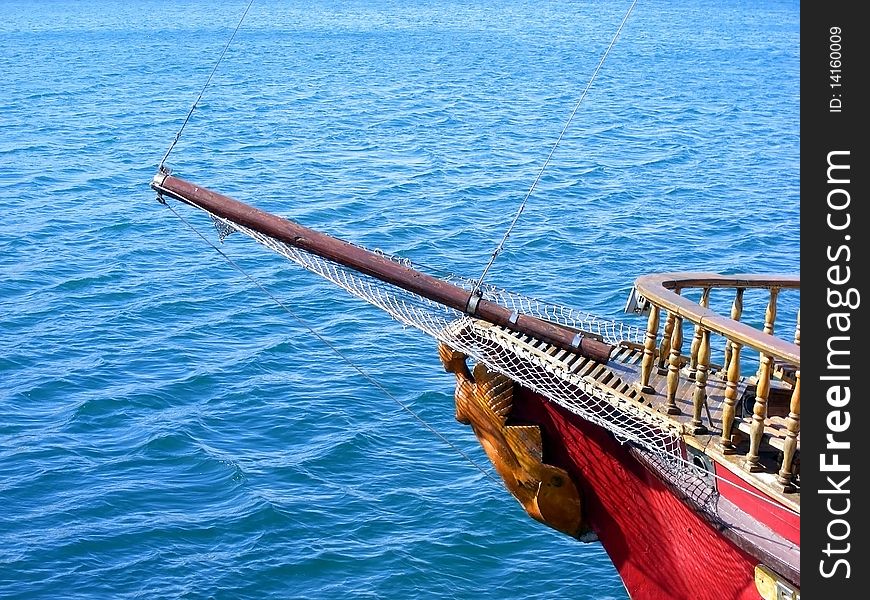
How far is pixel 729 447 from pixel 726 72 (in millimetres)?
49942

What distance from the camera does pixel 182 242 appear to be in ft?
91.5

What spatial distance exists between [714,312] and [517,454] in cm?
236

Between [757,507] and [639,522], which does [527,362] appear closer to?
[639,522]

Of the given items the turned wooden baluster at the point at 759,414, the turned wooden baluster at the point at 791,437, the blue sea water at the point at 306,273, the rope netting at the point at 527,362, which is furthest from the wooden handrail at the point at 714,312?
the blue sea water at the point at 306,273

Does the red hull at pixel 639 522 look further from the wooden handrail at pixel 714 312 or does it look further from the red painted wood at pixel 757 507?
the wooden handrail at pixel 714 312

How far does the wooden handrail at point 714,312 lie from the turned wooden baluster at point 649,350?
0.37 feet

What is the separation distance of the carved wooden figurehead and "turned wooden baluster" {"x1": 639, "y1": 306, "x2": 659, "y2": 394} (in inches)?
43.2

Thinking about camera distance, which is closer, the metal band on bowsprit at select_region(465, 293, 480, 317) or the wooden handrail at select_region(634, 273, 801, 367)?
the wooden handrail at select_region(634, 273, 801, 367)

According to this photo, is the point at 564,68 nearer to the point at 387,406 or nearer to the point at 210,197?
the point at 387,406

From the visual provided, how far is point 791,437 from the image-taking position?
7.62 meters

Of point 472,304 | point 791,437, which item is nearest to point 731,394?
point 791,437

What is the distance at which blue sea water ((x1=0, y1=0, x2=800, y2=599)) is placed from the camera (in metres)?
14.9

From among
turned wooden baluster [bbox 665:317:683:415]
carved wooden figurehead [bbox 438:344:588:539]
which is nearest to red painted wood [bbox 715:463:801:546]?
turned wooden baluster [bbox 665:317:683:415]
